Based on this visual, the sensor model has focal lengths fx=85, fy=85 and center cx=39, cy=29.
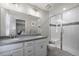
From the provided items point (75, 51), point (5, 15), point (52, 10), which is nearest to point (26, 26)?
point (5, 15)

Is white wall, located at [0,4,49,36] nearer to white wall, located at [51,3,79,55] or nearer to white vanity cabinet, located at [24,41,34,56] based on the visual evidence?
white wall, located at [51,3,79,55]

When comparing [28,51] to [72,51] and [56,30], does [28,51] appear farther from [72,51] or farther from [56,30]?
[72,51]

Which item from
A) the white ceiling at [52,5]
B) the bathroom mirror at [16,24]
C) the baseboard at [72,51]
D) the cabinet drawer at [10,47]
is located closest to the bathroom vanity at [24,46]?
the cabinet drawer at [10,47]

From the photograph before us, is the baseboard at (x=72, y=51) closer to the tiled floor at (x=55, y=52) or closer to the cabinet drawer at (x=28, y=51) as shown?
the tiled floor at (x=55, y=52)

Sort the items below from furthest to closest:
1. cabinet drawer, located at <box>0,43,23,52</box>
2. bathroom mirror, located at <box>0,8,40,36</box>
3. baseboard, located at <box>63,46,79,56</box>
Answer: bathroom mirror, located at <box>0,8,40,36</box>, baseboard, located at <box>63,46,79,56</box>, cabinet drawer, located at <box>0,43,23,52</box>

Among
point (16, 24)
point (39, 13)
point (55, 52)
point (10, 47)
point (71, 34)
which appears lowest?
point (55, 52)

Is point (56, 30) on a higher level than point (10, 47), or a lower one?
higher

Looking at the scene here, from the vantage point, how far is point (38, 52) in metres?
1.53

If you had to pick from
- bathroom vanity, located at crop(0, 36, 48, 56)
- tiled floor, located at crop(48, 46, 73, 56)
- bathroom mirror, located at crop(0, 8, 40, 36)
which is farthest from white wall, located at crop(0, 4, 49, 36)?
tiled floor, located at crop(48, 46, 73, 56)

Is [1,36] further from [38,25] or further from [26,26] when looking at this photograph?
[38,25]

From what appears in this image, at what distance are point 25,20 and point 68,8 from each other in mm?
794

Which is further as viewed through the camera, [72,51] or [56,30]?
[56,30]

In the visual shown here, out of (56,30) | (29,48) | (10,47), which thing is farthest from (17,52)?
(56,30)

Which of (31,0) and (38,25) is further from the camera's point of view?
(38,25)
